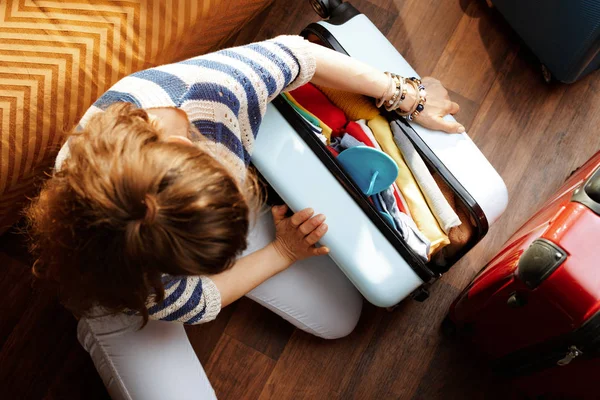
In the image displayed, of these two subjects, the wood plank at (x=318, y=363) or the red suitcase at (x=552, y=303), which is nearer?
the red suitcase at (x=552, y=303)

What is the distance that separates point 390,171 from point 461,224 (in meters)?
0.22

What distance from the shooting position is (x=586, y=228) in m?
0.82

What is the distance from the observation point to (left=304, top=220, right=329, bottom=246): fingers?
3.17 feet

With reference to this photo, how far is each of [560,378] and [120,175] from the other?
91 cm

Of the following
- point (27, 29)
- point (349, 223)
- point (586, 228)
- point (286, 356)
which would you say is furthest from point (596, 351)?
point (27, 29)

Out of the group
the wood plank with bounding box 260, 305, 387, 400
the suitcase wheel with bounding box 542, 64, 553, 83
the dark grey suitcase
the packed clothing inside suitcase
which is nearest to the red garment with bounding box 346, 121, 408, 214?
the packed clothing inside suitcase

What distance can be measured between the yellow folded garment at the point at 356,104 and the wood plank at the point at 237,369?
0.72m

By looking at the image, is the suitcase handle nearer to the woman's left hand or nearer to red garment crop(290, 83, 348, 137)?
the woman's left hand

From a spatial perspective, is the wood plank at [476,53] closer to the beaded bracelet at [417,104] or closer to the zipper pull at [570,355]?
the beaded bracelet at [417,104]

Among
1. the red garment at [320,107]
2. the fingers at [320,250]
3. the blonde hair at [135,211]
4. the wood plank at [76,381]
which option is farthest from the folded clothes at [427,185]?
the wood plank at [76,381]

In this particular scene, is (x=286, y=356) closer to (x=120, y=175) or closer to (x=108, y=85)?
(x=108, y=85)

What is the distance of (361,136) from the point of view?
103 cm

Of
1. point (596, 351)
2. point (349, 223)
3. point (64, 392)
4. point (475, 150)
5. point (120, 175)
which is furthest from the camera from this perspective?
point (64, 392)

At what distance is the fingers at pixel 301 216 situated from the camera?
964mm
